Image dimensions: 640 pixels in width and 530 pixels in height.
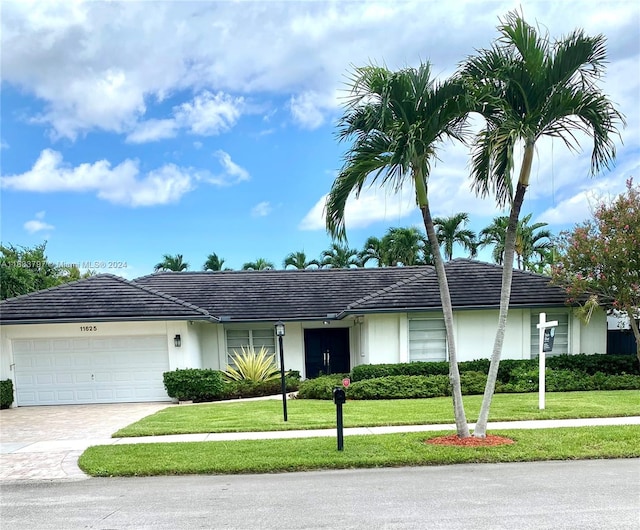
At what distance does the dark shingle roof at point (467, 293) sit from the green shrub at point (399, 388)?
2.50m

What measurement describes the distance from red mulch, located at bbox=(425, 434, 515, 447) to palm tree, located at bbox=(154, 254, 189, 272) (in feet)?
120

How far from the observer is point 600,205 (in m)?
14.9

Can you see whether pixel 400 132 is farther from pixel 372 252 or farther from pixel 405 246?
pixel 372 252

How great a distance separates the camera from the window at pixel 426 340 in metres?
16.4

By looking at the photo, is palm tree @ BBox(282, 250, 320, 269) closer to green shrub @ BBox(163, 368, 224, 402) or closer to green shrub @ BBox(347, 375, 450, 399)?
green shrub @ BBox(163, 368, 224, 402)

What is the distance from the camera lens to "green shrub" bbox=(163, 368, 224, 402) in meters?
15.1

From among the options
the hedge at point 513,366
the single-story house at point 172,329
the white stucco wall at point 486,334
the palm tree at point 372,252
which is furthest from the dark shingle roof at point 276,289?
the palm tree at point 372,252

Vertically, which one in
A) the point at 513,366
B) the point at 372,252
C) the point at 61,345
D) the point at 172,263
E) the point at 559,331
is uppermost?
the point at 372,252

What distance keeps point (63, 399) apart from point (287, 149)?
11.5 m

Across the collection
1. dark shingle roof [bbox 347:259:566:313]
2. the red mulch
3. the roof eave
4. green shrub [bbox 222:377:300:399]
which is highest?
dark shingle roof [bbox 347:259:566:313]

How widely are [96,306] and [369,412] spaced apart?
989 centimetres

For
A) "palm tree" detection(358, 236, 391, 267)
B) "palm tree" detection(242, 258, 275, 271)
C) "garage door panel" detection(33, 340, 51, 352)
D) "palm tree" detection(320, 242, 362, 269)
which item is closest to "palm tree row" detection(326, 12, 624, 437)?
"garage door panel" detection(33, 340, 51, 352)

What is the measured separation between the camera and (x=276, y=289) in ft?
67.5

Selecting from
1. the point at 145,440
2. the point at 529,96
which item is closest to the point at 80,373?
the point at 145,440
